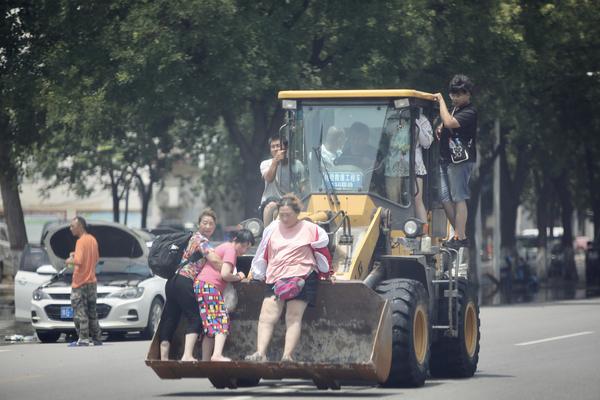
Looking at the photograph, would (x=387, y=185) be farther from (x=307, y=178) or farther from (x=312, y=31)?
(x=312, y=31)

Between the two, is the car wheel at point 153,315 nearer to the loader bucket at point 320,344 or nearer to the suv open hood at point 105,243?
the suv open hood at point 105,243

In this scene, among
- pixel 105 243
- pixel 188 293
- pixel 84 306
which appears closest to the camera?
pixel 188 293

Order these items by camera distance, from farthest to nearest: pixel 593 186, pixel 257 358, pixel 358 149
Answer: pixel 593 186 < pixel 358 149 < pixel 257 358

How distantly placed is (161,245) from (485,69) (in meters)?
21.3

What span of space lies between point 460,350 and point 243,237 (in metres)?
3.18

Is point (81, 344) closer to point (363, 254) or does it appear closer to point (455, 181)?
point (455, 181)

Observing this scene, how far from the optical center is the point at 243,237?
1381cm

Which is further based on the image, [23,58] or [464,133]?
[23,58]

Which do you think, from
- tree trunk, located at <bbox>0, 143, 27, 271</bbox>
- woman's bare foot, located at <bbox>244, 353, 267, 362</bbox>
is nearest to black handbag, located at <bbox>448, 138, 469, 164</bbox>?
woman's bare foot, located at <bbox>244, 353, 267, 362</bbox>

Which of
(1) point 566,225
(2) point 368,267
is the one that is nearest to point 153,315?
(2) point 368,267

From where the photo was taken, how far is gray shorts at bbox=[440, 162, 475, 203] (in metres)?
16.3

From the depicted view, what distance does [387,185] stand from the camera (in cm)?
1554

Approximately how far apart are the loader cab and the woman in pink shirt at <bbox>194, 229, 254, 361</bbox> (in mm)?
1766

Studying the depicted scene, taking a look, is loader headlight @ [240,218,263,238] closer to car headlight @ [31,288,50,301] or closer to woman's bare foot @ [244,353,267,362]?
woman's bare foot @ [244,353,267,362]
